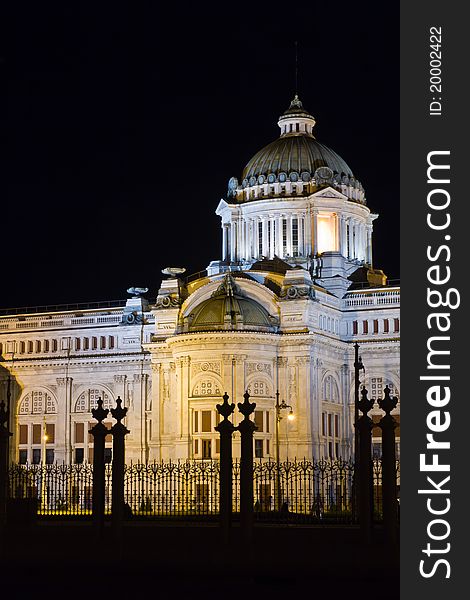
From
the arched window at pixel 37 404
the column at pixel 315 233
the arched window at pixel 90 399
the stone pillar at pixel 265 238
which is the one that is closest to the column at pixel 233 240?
the stone pillar at pixel 265 238

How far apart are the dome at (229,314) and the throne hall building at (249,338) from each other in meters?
0.09

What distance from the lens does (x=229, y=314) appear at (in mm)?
85188

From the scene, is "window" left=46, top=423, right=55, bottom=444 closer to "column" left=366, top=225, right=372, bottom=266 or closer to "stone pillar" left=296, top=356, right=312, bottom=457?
"stone pillar" left=296, top=356, right=312, bottom=457

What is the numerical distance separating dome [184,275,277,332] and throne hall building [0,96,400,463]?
0.30 feet

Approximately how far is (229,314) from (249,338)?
199 cm

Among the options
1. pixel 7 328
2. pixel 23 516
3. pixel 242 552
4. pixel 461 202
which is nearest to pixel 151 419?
pixel 7 328

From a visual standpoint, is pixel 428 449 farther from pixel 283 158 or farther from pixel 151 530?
pixel 283 158

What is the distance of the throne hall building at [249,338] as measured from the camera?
85.6 m

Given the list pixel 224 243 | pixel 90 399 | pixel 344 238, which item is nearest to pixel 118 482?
pixel 90 399

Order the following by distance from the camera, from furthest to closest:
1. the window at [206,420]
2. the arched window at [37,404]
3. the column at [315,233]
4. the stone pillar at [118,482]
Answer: the arched window at [37,404] < the column at [315,233] < the window at [206,420] < the stone pillar at [118,482]

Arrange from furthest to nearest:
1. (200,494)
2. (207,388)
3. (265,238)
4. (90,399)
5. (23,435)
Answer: (23,435)
(265,238)
(90,399)
(207,388)
(200,494)

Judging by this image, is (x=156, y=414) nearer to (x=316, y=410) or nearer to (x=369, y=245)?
(x=316, y=410)

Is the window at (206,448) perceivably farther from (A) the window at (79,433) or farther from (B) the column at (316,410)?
(A) the window at (79,433)

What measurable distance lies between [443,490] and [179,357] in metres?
58.6
